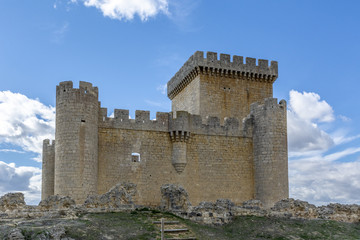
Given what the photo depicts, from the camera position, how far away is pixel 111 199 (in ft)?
52.4

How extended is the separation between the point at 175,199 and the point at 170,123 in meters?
6.89

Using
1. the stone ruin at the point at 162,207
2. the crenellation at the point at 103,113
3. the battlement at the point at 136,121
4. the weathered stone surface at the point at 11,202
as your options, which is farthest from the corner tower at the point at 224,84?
the weathered stone surface at the point at 11,202

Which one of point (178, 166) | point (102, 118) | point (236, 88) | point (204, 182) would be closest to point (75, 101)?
point (102, 118)

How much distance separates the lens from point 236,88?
26.9 metres

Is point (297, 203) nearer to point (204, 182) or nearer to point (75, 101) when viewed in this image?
point (204, 182)

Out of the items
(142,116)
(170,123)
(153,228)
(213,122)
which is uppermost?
(142,116)

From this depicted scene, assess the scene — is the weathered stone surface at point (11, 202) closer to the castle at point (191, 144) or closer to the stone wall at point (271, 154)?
the castle at point (191, 144)

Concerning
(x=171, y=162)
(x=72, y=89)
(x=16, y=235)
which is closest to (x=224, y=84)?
(x=171, y=162)

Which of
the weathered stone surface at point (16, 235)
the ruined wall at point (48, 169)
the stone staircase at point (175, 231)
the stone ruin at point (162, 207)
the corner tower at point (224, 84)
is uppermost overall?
the corner tower at point (224, 84)

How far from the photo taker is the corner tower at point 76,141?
65.3ft

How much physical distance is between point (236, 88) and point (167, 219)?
1332cm

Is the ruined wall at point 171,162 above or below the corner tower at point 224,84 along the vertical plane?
below

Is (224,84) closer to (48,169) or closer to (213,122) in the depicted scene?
(213,122)

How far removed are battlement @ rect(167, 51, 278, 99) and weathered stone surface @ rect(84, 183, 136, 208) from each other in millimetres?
11661
